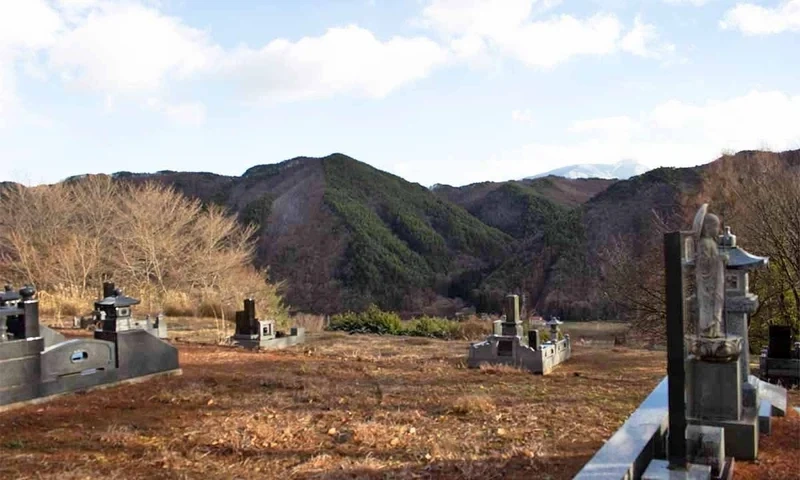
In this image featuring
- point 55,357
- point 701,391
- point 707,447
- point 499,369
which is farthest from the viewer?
point 499,369

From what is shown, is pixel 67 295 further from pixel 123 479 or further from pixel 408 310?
pixel 408 310

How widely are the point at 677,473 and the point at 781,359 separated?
635 cm

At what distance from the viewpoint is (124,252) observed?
30391 mm

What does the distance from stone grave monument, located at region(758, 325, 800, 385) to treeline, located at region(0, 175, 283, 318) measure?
18.3 metres

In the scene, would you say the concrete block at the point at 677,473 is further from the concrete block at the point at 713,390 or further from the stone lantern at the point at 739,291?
the stone lantern at the point at 739,291

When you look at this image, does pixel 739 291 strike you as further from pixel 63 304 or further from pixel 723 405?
pixel 63 304

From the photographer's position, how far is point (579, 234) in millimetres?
49250

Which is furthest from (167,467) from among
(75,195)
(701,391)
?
(75,195)

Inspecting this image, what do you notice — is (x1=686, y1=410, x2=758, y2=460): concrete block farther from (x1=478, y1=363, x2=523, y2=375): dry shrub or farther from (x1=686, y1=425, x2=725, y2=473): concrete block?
(x1=478, y1=363, x2=523, y2=375): dry shrub

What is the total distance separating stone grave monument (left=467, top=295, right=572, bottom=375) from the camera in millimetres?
11961

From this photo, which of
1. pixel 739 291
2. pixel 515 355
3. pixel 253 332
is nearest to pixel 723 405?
pixel 739 291

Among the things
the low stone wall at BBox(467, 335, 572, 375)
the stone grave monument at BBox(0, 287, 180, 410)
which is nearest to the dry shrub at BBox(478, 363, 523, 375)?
the low stone wall at BBox(467, 335, 572, 375)

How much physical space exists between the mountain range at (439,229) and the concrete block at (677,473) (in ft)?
74.0

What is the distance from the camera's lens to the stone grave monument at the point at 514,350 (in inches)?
471
